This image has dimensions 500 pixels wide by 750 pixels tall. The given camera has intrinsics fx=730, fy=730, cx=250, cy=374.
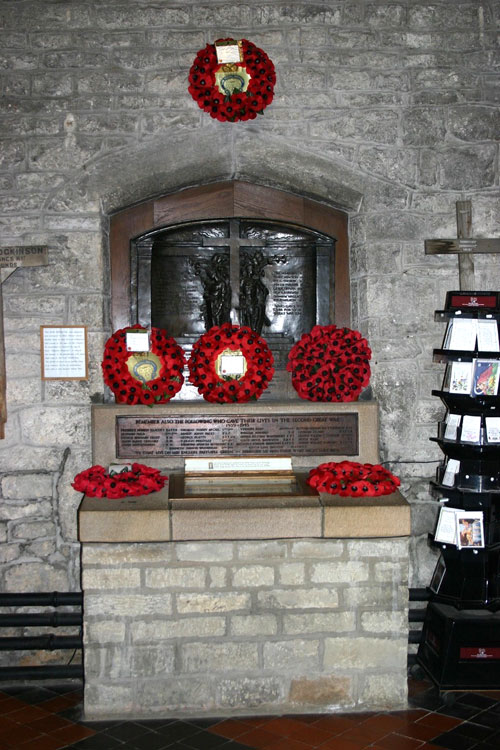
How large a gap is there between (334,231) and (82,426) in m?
1.94

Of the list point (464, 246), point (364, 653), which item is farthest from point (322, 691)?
point (464, 246)

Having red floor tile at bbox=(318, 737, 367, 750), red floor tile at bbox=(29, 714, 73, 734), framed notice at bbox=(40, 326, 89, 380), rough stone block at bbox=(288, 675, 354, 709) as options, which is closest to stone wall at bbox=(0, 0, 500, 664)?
framed notice at bbox=(40, 326, 89, 380)

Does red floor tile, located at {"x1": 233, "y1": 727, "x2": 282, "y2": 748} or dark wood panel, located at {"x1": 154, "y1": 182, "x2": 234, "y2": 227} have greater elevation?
dark wood panel, located at {"x1": 154, "y1": 182, "x2": 234, "y2": 227}

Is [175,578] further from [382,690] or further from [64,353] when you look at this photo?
[64,353]

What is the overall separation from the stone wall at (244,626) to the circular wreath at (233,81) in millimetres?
2436

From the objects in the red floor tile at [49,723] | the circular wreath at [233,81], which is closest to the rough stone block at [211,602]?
the red floor tile at [49,723]

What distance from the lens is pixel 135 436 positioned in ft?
13.5

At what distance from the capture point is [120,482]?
145 inches

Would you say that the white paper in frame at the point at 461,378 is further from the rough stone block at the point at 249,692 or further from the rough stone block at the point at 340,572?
the rough stone block at the point at 249,692

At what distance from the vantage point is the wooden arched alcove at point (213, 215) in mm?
4461

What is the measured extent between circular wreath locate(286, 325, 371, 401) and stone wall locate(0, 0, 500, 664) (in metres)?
0.20

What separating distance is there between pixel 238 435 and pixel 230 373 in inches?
14.1

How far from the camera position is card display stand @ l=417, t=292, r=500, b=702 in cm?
367

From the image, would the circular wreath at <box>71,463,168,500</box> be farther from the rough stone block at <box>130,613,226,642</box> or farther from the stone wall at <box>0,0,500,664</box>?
the rough stone block at <box>130,613,226,642</box>
